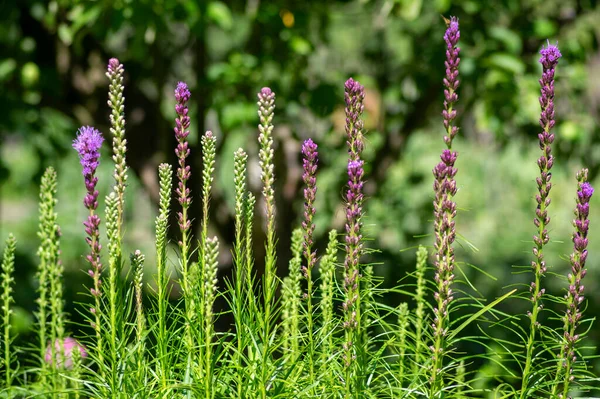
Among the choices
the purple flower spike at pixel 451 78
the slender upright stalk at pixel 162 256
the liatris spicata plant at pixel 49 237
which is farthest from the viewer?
the liatris spicata plant at pixel 49 237

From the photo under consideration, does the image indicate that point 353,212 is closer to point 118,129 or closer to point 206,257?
point 206,257

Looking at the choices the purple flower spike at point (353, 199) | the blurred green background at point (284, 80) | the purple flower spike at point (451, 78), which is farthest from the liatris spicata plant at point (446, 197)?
the blurred green background at point (284, 80)

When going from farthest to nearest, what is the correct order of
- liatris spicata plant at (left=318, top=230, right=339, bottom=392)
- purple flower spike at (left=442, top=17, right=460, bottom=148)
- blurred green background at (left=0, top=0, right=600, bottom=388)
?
blurred green background at (left=0, top=0, right=600, bottom=388)
liatris spicata plant at (left=318, top=230, right=339, bottom=392)
purple flower spike at (left=442, top=17, right=460, bottom=148)

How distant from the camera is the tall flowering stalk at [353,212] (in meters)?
1.57

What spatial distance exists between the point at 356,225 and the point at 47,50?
3.54m

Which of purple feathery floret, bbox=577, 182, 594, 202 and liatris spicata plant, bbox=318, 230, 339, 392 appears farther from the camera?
liatris spicata plant, bbox=318, 230, 339, 392

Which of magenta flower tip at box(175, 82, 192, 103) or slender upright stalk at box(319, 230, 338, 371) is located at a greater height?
magenta flower tip at box(175, 82, 192, 103)

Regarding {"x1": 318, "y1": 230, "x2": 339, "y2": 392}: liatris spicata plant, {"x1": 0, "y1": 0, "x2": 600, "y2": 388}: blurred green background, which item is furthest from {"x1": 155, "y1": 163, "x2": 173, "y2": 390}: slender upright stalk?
{"x1": 0, "y1": 0, "x2": 600, "y2": 388}: blurred green background

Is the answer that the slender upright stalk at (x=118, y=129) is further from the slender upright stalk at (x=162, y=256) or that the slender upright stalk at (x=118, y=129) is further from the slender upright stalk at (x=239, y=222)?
the slender upright stalk at (x=239, y=222)

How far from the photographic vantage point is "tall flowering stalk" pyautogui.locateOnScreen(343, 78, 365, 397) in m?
1.57

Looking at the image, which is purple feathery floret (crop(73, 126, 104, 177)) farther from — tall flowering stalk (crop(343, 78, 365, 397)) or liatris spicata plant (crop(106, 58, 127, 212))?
tall flowering stalk (crop(343, 78, 365, 397))

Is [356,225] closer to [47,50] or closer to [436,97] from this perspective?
[436,97]

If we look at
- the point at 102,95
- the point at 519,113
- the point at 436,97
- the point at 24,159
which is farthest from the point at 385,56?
the point at 24,159

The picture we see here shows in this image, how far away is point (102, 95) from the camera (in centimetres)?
444
